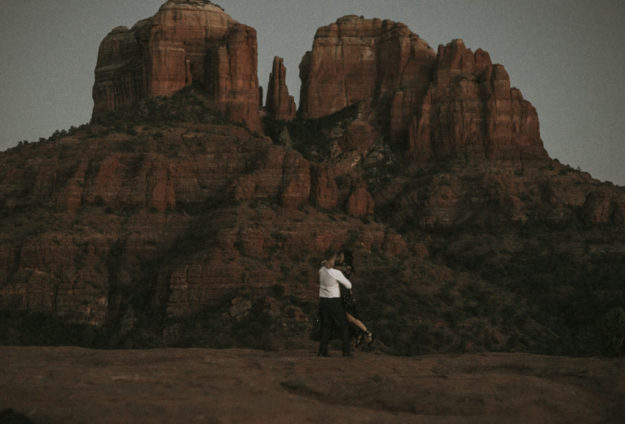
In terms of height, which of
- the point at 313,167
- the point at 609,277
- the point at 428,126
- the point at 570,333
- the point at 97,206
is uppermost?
→ the point at 428,126

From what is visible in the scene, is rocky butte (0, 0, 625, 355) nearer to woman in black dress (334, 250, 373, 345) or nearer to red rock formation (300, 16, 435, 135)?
red rock formation (300, 16, 435, 135)

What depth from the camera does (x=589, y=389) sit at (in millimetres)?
16859

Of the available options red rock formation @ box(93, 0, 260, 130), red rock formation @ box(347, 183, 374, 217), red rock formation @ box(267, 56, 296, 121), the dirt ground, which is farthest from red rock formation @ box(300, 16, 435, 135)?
the dirt ground

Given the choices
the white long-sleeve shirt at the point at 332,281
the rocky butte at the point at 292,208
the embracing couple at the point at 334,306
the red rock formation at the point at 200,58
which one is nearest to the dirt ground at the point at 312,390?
the embracing couple at the point at 334,306

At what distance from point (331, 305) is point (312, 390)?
15.3ft

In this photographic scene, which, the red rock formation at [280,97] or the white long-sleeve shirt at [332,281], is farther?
the red rock formation at [280,97]

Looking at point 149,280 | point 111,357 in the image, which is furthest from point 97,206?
point 111,357

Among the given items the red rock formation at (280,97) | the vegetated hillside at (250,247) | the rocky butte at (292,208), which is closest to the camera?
the vegetated hillside at (250,247)

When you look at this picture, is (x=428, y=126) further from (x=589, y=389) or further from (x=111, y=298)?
(x=589, y=389)

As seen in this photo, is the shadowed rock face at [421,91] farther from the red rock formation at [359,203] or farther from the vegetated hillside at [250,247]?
the red rock formation at [359,203]

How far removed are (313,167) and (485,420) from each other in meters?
65.8

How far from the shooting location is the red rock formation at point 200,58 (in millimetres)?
91812

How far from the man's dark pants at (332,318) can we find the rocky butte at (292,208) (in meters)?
21.7

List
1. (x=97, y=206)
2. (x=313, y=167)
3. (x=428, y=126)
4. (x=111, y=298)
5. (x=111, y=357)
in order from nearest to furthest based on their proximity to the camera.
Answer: (x=111, y=357) → (x=111, y=298) → (x=97, y=206) → (x=313, y=167) → (x=428, y=126)
